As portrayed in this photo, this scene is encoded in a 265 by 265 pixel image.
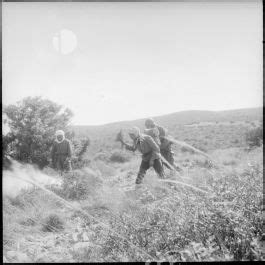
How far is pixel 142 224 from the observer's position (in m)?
4.77

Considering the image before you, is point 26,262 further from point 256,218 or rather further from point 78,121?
point 256,218

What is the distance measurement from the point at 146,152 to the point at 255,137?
181 centimetres

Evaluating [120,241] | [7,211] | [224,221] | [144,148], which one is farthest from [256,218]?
[7,211]

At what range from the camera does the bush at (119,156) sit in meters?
5.88

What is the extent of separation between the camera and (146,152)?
20.2ft

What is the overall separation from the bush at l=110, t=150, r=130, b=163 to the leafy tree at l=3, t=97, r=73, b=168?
3.19ft

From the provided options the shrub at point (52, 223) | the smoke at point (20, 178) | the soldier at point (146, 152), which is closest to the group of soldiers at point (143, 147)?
the soldier at point (146, 152)

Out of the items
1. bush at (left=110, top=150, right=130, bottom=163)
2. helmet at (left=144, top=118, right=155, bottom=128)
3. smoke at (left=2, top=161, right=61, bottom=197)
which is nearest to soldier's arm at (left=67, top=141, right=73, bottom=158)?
smoke at (left=2, top=161, right=61, bottom=197)

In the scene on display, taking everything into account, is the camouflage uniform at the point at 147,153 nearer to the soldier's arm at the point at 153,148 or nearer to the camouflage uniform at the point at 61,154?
the soldier's arm at the point at 153,148

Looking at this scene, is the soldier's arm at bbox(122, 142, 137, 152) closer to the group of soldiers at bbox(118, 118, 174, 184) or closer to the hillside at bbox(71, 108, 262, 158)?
the group of soldiers at bbox(118, 118, 174, 184)

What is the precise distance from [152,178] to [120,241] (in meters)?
1.51

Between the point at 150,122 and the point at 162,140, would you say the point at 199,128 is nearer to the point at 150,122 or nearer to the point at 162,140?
the point at 162,140

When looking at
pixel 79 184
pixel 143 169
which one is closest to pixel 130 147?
pixel 143 169

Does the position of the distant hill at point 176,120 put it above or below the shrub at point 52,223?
above
